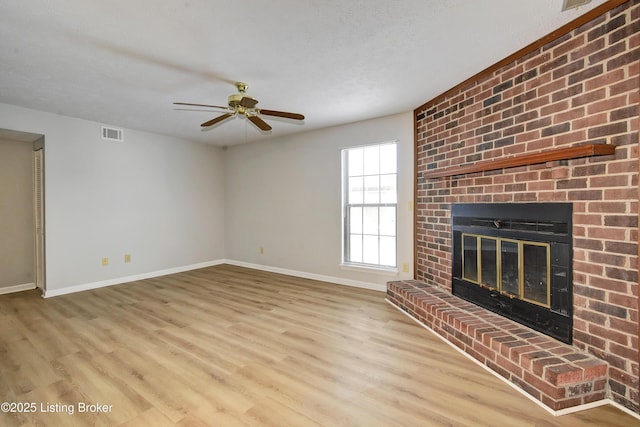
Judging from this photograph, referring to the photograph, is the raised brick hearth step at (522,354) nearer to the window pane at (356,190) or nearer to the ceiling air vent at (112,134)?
the window pane at (356,190)

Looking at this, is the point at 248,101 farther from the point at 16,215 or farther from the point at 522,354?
the point at 16,215

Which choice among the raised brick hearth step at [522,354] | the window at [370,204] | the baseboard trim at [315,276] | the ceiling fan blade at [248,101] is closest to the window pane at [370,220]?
the window at [370,204]

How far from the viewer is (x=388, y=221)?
13.7 feet

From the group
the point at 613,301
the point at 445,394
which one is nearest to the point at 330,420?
the point at 445,394

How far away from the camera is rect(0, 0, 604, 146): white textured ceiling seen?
1883 millimetres

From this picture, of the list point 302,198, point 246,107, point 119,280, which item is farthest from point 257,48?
point 119,280

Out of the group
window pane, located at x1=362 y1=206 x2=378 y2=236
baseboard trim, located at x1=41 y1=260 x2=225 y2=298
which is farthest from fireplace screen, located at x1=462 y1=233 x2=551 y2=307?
baseboard trim, located at x1=41 y1=260 x2=225 y2=298

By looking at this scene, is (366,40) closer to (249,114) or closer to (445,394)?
(249,114)

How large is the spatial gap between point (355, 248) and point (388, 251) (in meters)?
0.55

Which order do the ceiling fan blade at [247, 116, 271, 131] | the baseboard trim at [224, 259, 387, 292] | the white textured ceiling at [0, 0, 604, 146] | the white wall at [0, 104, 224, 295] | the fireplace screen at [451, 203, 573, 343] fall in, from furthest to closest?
the baseboard trim at [224, 259, 387, 292] < the white wall at [0, 104, 224, 295] < the ceiling fan blade at [247, 116, 271, 131] < the fireplace screen at [451, 203, 573, 343] < the white textured ceiling at [0, 0, 604, 146]

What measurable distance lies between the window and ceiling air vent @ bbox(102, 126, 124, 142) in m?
3.51

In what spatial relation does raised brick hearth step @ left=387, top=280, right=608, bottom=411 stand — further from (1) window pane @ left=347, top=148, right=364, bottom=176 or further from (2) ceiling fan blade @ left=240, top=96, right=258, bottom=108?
(2) ceiling fan blade @ left=240, top=96, right=258, bottom=108

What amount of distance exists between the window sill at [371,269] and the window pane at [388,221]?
0.49 metres

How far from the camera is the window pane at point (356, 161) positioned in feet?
14.6
